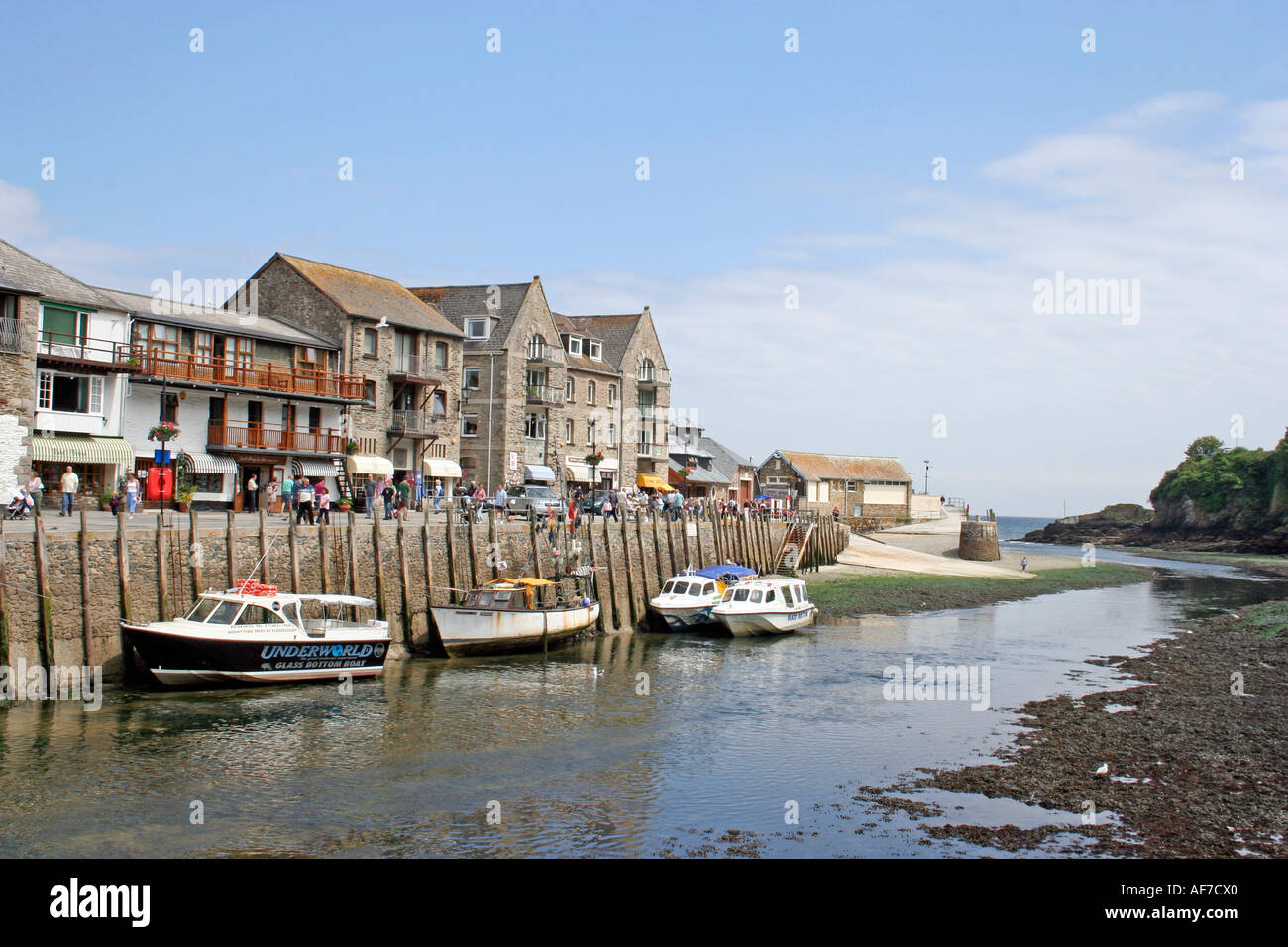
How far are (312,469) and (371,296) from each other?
42.4ft

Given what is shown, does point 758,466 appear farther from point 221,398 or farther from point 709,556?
point 221,398

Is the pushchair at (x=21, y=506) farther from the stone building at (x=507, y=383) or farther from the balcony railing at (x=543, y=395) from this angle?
the balcony railing at (x=543, y=395)

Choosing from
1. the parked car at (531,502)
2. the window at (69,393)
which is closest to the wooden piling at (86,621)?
the window at (69,393)

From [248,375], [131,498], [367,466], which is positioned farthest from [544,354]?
[131,498]

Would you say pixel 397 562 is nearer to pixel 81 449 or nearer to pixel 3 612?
pixel 3 612

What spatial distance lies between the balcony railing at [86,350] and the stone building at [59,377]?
1.5 inches

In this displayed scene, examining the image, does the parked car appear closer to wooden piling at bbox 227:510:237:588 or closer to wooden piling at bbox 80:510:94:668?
wooden piling at bbox 227:510:237:588

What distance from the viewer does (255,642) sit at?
Answer: 27469 mm

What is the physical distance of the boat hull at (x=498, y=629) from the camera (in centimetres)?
3444

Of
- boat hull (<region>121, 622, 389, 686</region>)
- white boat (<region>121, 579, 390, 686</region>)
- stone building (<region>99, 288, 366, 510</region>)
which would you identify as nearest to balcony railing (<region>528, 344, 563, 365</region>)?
stone building (<region>99, 288, 366, 510</region>)

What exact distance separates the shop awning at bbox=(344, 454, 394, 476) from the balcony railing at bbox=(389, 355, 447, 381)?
5.91 m

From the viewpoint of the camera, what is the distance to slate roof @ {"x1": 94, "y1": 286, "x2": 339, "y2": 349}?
4762 centimetres
